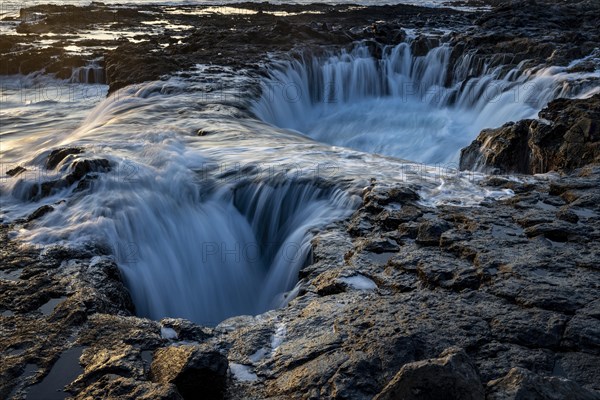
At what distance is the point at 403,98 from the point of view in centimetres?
1811

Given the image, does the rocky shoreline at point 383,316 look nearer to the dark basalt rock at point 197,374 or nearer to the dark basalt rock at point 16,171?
the dark basalt rock at point 197,374

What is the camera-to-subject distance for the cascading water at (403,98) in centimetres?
1382

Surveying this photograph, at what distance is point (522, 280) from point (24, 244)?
5108 mm

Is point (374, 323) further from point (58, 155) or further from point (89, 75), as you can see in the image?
point (89, 75)

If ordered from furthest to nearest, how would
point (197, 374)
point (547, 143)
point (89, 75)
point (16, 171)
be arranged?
point (89, 75) → point (16, 171) → point (547, 143) → point (197, 374)

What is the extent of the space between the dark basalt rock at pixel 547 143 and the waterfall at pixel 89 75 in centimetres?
1350

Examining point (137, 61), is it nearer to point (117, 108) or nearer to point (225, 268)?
point (117, 108)

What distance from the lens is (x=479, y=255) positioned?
5820 mm

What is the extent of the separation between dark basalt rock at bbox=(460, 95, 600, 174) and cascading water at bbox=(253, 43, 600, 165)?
242cm

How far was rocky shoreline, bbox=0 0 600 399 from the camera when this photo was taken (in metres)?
4.05

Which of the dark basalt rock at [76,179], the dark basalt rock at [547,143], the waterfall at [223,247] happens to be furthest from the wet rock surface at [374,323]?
the dark basalt rock at [547,143]

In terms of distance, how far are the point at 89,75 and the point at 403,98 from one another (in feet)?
33.0

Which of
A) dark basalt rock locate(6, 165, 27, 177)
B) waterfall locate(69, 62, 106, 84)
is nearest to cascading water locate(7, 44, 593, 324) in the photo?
dark basalt rock locate(6, 165, 27, 177)

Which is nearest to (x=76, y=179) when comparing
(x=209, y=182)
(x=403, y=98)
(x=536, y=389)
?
(x=209, y=182)
